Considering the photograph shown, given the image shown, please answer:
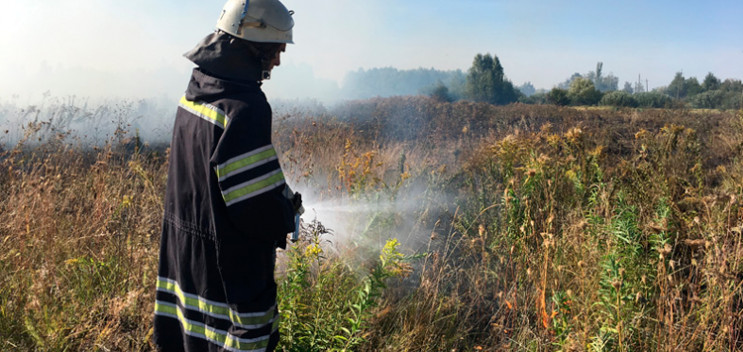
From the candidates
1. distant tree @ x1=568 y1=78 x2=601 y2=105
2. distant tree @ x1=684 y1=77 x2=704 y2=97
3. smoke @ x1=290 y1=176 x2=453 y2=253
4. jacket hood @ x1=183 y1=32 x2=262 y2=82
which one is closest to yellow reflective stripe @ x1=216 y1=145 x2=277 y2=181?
jacket hood @ x1=183 y1=32 x2=262 y2=82

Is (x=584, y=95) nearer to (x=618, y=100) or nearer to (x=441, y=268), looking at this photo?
(x=618, y=100)

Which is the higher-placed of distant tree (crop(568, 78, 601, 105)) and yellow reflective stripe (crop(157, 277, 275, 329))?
distant tree (crop(568, 78, 601, 105))

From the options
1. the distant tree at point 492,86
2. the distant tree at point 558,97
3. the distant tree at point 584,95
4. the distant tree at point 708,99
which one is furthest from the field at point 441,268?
the distant tree at point 492,86

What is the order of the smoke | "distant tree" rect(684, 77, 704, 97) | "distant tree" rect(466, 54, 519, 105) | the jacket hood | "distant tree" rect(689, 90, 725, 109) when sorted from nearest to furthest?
the jacket hood, the smoke, "distant tree" rect(689, 90, 725, 109), "distant tree" rect(466, 54, 519, 105), "distant tree" rect(684, 77, 704, 97)

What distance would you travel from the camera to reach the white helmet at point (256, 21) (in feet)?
6.74

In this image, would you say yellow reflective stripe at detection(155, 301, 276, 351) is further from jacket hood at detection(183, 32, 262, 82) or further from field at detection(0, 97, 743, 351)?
jacket hood at detection(183, 32, 262, 82)

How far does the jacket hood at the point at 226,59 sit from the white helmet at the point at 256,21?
45 mm

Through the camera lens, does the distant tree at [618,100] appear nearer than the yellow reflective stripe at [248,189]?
No

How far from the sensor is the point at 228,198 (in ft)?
6.08

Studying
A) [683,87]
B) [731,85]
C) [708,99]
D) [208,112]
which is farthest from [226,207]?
[683,87]

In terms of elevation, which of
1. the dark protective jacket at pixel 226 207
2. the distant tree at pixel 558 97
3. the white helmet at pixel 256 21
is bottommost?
the dark protective jacket at pixel 226 207

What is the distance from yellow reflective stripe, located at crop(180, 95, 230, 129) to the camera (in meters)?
1.90

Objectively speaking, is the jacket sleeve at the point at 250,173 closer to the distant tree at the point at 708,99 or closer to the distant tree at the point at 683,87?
the distant tree at the point at 708,99

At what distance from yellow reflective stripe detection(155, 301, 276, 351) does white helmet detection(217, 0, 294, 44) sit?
48.6 inches
